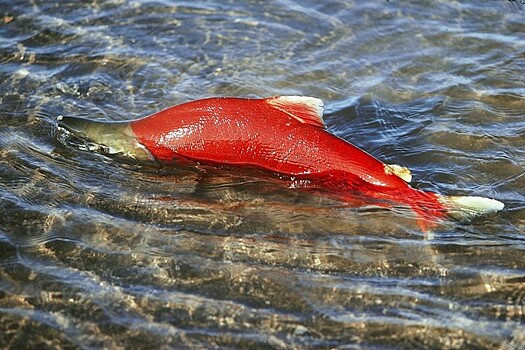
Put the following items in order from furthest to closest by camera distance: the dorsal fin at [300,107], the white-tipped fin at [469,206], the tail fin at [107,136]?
the tail fin at [107,136], the dorsal fin at [300,107], the white-tipped fin at [469,206]

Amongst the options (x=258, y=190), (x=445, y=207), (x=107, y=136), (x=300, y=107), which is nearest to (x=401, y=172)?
(x=445, y=207)

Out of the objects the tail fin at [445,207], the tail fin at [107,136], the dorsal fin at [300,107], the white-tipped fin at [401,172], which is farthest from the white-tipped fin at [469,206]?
the tail fin at [107,136]

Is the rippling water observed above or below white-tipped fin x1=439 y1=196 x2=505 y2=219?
below

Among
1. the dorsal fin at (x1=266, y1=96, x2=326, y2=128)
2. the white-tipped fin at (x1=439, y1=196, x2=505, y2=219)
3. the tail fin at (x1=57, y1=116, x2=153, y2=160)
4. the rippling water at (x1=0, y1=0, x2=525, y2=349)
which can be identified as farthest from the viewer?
the tail fin at (x1=57, y1=116, x2=153, y2=160)

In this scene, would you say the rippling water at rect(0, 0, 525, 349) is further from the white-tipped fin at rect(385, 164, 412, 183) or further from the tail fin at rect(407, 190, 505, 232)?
the white-tipped fin at rect(385, 164, 412, 183)

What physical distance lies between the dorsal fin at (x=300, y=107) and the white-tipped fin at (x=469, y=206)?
36.9 inches

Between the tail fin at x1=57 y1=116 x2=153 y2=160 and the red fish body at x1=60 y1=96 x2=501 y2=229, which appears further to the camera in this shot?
the tail fin at x1=57 y1=116 x2=153 y2=160

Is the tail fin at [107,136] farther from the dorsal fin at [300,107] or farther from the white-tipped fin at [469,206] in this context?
the white-tipped fin at [469,206]

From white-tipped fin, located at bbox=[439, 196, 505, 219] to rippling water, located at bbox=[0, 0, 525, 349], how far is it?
0.28 ft

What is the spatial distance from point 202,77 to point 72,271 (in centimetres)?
300

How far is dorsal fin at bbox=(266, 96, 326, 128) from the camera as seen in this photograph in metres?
5.13

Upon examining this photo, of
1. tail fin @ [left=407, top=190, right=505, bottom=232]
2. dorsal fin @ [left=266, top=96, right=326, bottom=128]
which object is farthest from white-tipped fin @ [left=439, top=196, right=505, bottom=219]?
dorsal fin @ [left=266, top=96, right=326, bottom=128]

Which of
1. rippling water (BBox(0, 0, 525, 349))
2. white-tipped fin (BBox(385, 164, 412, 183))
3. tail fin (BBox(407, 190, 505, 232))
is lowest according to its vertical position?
rippling water (BBox(0, 0, 525, 349))

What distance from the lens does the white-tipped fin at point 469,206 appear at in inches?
192
